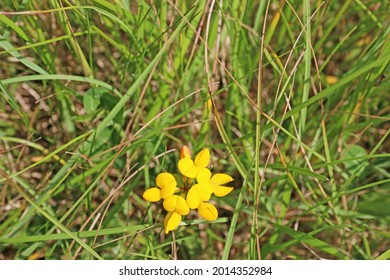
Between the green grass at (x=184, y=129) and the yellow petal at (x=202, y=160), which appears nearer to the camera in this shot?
the yellow petal at (x=202, y=160)

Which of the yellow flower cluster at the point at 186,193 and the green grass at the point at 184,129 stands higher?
the green grass at the point at 184,129

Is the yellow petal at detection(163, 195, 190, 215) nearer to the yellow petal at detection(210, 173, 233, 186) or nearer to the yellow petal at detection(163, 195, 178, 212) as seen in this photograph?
the yellow petal at detection(163, 195, 178, 212)

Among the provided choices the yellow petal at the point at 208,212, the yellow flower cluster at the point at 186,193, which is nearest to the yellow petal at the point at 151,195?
the yellow flower cluster at the point at 186,193

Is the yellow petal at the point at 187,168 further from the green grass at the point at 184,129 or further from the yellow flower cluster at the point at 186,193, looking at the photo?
the green grass at the point at 184,129

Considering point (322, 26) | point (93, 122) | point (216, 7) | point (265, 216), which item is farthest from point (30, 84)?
point (322, 26)

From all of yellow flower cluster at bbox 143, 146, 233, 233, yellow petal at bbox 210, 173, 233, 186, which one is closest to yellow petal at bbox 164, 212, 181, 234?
yellow flower cluster at bbox 143, 146, 233, 233

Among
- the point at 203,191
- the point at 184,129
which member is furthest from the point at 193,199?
the point at 184,129
